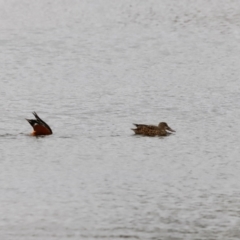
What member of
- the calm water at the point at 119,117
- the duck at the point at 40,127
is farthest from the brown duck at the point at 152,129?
the duck at the point at 40,127

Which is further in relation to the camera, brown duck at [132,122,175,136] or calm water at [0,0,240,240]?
brown duck at [132,122,175,136]

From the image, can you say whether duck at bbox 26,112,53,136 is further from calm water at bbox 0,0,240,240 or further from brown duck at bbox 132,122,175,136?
brown duck at bbox 132,122,175,136

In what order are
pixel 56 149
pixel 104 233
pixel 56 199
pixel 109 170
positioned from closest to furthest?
pixel 104 233, pixel 56 199, pixel 109 170, pixel 56 149

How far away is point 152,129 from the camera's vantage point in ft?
55.9

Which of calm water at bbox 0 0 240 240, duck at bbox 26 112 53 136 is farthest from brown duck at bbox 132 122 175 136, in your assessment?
duck at bbox 26 112 53 136

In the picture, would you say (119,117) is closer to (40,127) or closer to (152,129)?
(152,129)

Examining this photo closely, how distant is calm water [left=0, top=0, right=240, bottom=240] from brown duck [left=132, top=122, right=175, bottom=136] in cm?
15

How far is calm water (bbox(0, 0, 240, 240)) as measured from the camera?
12.0 meters

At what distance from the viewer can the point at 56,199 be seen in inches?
502

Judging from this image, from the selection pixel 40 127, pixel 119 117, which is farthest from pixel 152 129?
pixel 40 127

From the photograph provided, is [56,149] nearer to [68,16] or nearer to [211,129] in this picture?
[211,129]

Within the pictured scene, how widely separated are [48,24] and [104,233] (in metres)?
19.6

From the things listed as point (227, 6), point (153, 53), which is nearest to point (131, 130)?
point (153, 53)

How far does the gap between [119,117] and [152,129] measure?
167cm
